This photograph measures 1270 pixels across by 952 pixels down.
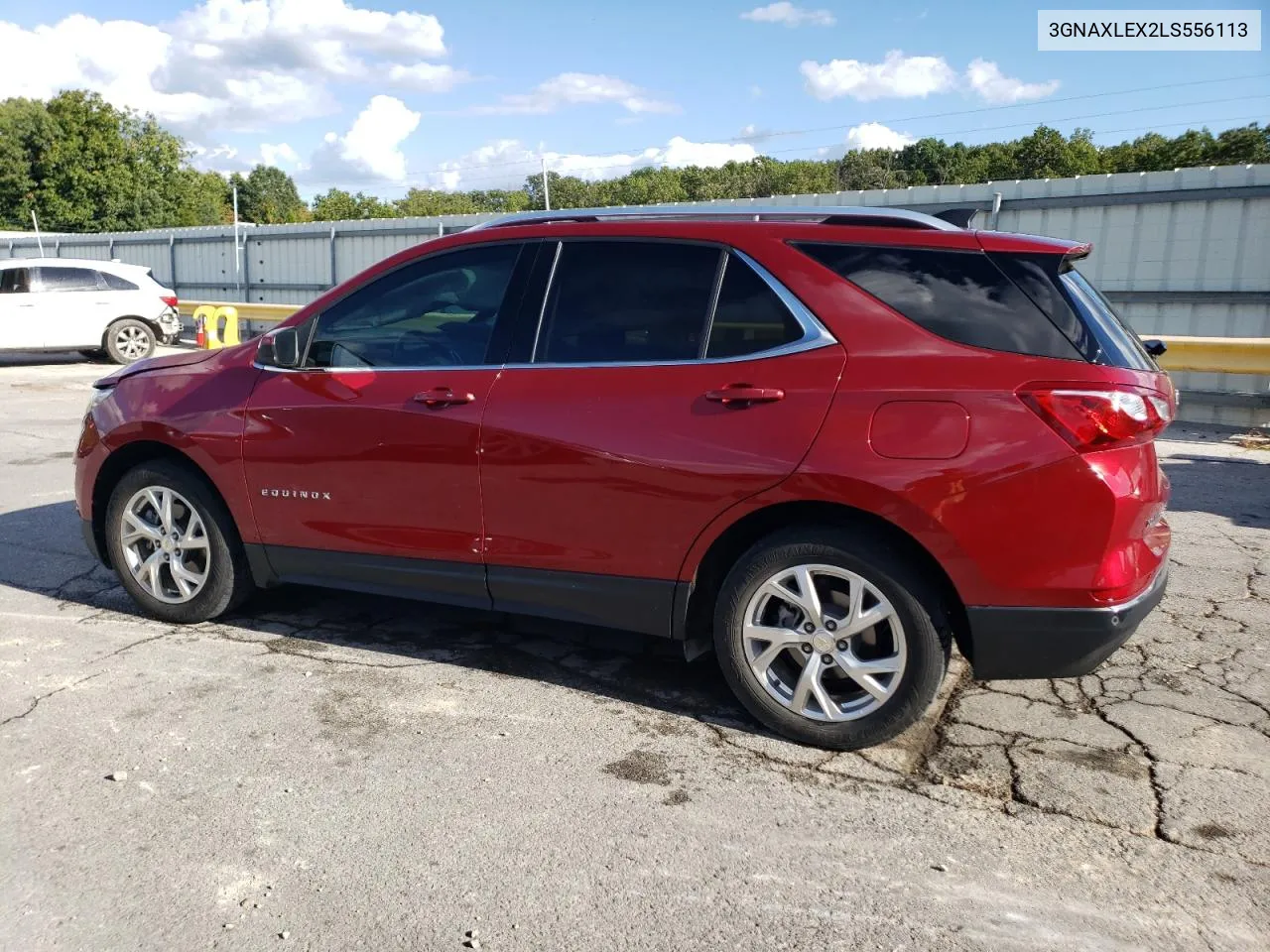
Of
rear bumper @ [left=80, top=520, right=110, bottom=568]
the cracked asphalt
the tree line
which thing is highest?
the tree line

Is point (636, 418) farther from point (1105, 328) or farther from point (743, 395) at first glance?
point (1105, 328)

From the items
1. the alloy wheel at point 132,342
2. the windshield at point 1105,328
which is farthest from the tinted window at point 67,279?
the windshield at point 1105,328

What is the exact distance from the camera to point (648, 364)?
367cm

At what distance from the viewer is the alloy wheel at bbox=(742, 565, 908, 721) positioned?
11.1 ft

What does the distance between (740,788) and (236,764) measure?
164 centimetres

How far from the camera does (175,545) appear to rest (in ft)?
15.4

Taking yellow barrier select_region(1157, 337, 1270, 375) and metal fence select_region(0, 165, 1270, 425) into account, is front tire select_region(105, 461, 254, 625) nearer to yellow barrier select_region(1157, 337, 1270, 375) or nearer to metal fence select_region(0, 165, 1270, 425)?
metal fence select_region(0, 165, 1270, 425)

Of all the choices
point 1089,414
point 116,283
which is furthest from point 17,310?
point 1089,414

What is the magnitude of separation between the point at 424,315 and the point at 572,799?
2.04m

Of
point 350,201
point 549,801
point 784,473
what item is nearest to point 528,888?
point 549,801

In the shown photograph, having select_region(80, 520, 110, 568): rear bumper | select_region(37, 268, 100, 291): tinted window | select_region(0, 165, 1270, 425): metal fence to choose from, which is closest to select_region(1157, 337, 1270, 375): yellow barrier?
select_region(0, 165, 1270, 425): metal fence

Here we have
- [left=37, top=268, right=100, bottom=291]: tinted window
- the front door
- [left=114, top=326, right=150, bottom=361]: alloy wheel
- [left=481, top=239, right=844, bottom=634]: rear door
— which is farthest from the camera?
[left=114, top=326, right=150, bottom=361]: alloy wheel

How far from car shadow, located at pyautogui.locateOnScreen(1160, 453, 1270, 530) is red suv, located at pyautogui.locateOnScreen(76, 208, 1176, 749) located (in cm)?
415

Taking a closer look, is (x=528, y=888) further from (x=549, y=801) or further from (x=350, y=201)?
(x=350, y=201)
